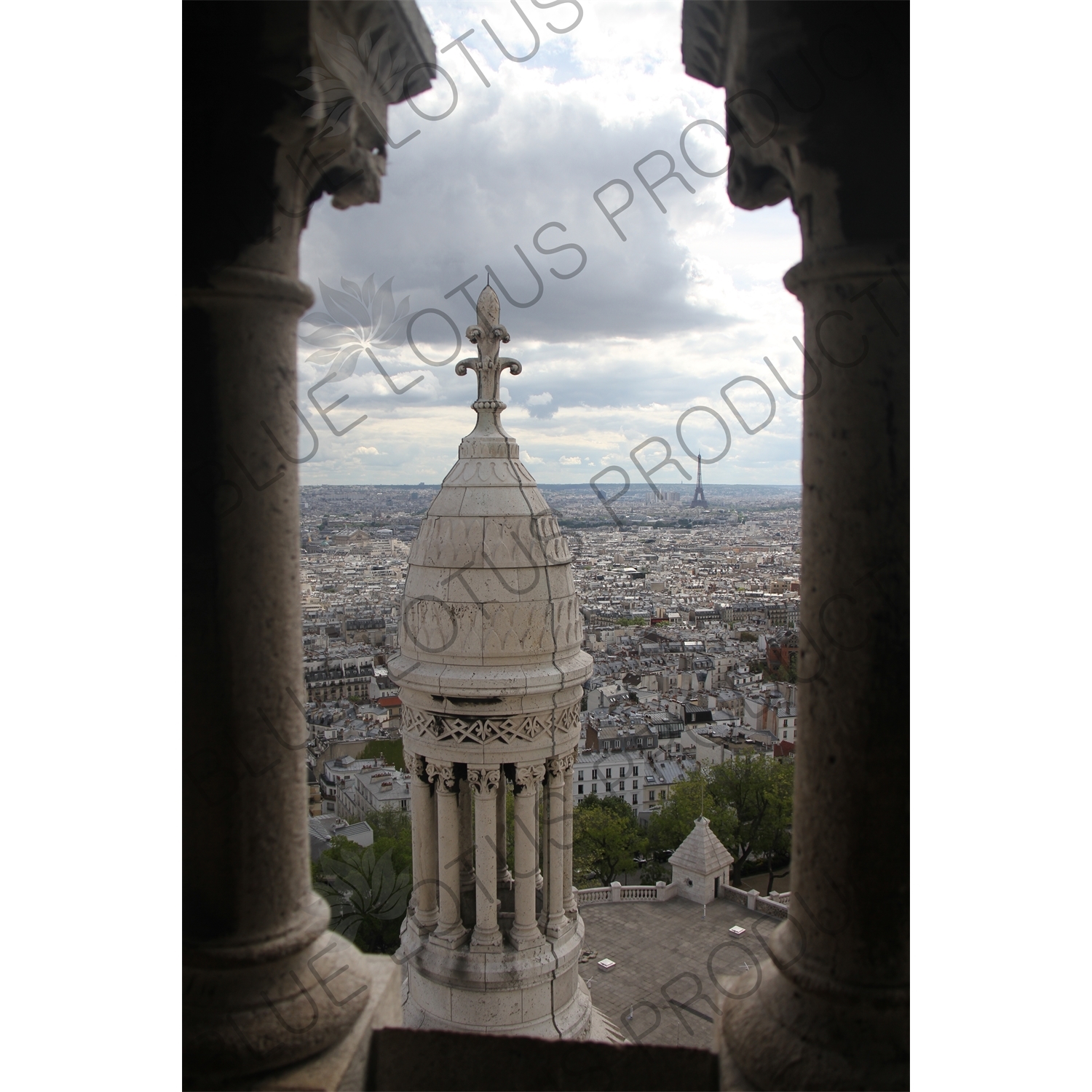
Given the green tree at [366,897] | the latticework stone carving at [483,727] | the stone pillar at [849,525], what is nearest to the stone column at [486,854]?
the latticework stone carving at [483,727]

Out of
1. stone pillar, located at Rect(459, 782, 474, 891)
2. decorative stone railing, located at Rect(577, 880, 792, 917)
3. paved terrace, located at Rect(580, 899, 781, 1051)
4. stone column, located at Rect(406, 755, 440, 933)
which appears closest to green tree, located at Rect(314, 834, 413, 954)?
decorative stone railing, located at Rect(577, 880, 792, 917)

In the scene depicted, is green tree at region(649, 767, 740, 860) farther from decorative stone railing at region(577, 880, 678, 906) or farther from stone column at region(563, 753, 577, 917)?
stone column at region(563, 753, 577, 917)

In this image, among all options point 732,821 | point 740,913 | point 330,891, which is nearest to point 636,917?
point 740,913

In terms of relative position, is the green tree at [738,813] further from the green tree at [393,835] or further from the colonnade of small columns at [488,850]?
the colonnade of small columns at [488,850]

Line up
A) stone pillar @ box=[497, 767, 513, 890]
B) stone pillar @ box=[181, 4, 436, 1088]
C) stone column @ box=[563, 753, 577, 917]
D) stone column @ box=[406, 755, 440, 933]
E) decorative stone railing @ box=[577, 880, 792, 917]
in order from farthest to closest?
decorative stone railing @ box=[577, 880, 792, 917]
stone pillar @ box=[497, 767, 513, 890]
stone column @ box=[563, 753, 577, 917]
stone column @ box=[406, 755, 440, 933]
stone pillar @ box=[181, 4, 436, 1088]

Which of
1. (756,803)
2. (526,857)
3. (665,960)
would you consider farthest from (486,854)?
(756,803)
